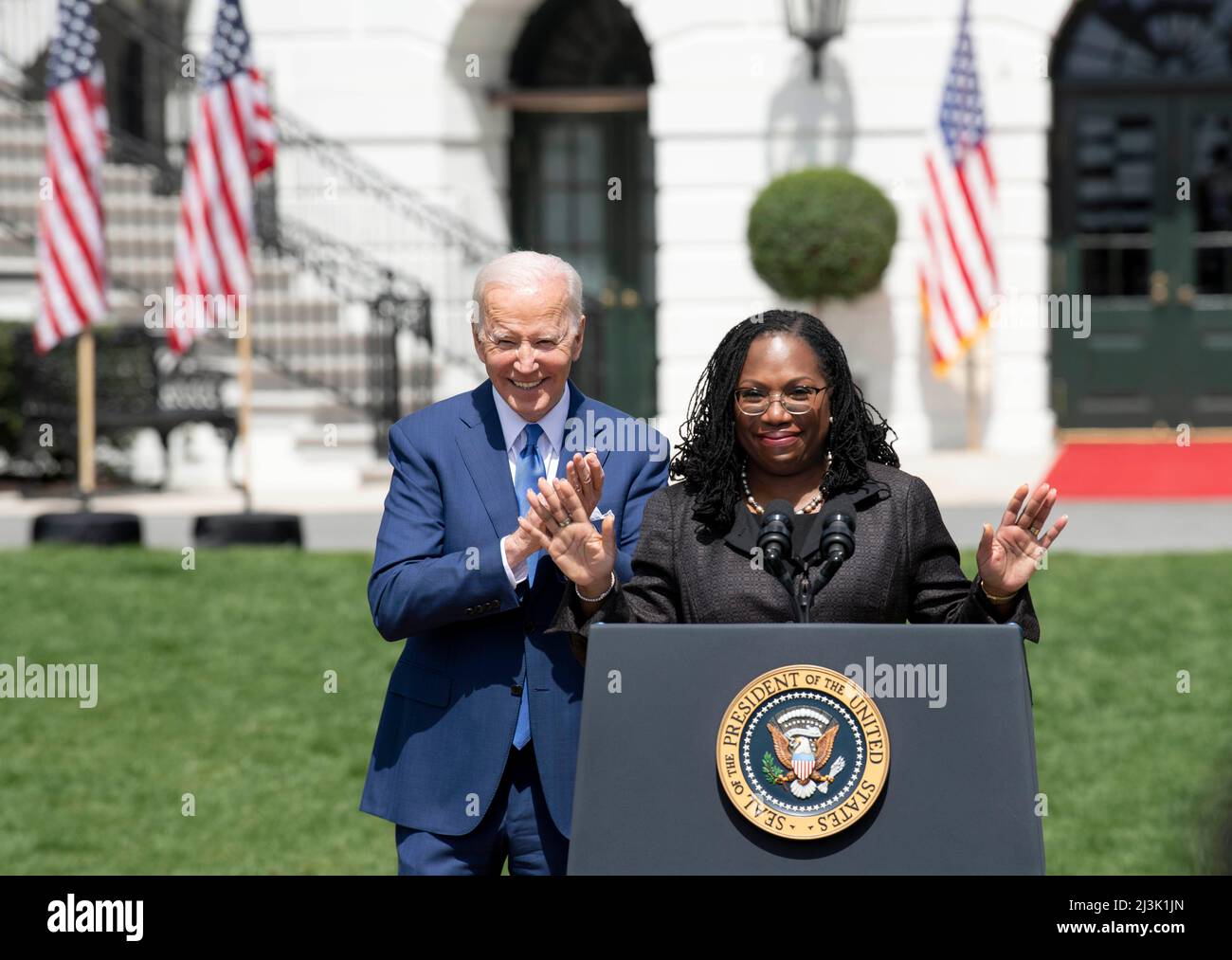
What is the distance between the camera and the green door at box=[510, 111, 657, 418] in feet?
62.4

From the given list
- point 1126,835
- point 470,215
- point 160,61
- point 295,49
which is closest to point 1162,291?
point 470,215

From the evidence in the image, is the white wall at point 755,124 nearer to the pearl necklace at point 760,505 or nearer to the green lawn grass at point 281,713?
the green lawn grass at point 281,713

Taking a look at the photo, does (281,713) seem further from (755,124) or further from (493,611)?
(755,124)

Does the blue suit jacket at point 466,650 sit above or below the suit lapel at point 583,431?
below

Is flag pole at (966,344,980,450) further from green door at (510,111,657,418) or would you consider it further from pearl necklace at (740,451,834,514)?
pearl necklace at (740,451,834,514)

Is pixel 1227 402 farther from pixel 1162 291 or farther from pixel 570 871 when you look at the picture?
pixel 570 871

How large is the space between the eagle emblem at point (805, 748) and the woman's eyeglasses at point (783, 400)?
63 cm

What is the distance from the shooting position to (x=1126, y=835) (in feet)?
22.2

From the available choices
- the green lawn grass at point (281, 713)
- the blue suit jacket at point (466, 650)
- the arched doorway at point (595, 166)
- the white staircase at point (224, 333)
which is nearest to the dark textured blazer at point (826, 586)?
the blue suit jacket at point (466, 650)

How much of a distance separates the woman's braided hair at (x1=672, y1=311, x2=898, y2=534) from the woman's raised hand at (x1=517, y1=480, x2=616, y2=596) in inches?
8.7

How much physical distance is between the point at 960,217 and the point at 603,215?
4.22 m

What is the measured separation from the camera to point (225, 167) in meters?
13.3

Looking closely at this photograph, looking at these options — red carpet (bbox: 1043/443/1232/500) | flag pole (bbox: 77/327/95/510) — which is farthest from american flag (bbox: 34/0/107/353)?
red carpet (bbox: 1043/443/1232/500)

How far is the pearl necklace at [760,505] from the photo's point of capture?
343 cm
